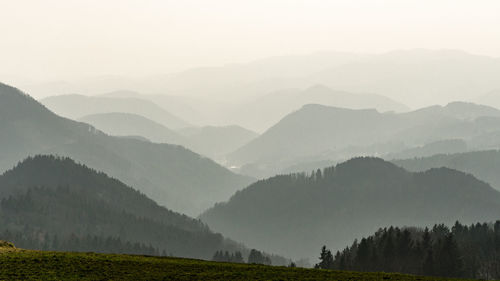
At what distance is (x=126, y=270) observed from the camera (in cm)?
8838

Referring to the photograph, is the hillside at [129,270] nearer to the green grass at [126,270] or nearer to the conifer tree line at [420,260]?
the green grass at [126,270]

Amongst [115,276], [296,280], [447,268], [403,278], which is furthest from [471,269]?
[115,276]

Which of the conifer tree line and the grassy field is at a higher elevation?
the conifer tree line

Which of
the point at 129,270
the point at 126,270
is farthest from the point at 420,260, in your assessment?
the point at 126,270

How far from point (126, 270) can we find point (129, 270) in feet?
1.51

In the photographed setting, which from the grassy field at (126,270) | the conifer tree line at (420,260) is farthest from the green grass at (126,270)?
the conifer tree line at (420,260)

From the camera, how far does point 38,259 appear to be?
91.5m

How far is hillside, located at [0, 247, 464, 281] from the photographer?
82625 mm

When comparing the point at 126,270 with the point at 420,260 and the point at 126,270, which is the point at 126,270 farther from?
the point at 420,260

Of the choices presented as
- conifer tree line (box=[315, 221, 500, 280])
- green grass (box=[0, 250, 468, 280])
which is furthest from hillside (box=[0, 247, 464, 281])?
conifer tree line (box=[315, 221, 500, 280])

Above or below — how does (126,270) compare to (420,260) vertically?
below

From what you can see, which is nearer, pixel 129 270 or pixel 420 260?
pixel 129 270

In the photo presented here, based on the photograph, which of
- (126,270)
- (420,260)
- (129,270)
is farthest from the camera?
(420,260)

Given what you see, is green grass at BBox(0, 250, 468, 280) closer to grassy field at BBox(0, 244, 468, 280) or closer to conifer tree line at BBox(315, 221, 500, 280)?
grassy field at BBox(0, 244, 468, 280)
